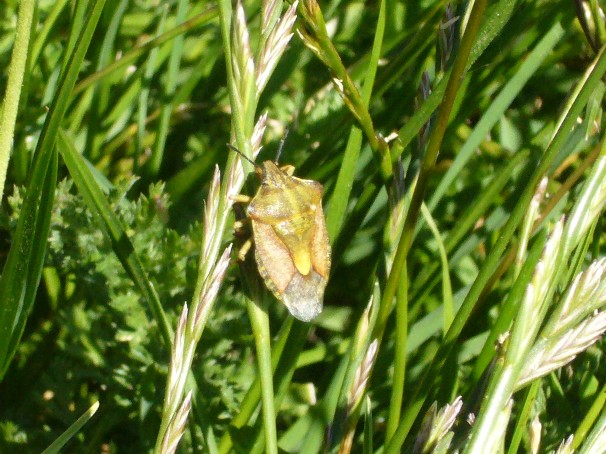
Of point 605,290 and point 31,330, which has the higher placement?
point 605,290

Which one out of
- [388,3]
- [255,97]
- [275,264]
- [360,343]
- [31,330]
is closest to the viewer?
[255,97]

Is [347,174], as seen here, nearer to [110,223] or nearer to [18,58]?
[110,223]

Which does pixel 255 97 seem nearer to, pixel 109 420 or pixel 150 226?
pixel 150 226

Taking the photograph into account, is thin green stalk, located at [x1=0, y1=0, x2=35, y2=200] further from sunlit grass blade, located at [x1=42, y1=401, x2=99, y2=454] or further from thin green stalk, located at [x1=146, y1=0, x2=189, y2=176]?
thin green stalk, located at [x1=146, y1=0, x2=189, y2=176]

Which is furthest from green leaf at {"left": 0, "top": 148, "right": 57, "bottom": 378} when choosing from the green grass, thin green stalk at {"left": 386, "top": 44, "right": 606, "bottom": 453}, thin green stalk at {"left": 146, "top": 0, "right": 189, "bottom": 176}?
thin green stalk at {"left": 146, "top": 0, "right": 189, "bottom": 176}

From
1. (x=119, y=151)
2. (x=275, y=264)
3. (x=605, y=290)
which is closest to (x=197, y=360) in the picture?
(x=275, y=264)

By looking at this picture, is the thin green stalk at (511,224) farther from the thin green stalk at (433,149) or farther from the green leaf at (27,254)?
the green leaf at (27,254)

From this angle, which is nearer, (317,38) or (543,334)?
(543,334)

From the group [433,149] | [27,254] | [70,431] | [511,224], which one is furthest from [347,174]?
[70,431]
